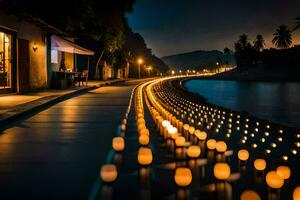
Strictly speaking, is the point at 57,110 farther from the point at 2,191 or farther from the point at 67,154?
the point at 2,191

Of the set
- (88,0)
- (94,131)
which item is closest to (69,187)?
(94,131)

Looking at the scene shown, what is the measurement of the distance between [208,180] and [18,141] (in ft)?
→ 13.2

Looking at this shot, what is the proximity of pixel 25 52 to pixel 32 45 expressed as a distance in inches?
54.1

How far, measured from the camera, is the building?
730 inches

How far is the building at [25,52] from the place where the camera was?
18530mm

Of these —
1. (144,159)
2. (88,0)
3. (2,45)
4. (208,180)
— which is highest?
(88,0)

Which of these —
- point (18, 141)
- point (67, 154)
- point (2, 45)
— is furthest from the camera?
point (2, 45)

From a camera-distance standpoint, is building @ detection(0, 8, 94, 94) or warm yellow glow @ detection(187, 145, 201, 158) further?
building @ detection(0, 8, 94, 94)

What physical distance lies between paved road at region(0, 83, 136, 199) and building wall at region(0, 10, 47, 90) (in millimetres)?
8323

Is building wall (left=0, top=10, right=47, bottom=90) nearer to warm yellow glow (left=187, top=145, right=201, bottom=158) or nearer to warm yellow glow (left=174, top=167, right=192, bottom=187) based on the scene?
warm yellow glow (left=187, top=145, right=201, bottom=158)

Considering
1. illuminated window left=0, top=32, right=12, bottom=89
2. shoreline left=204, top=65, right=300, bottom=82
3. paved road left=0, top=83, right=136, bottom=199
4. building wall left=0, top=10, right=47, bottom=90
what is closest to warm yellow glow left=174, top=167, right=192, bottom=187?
paved road left=0, top=83, right=136, bottom=199

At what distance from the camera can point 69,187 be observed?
4.84 metres

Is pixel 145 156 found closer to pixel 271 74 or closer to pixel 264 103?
pixel 264 103

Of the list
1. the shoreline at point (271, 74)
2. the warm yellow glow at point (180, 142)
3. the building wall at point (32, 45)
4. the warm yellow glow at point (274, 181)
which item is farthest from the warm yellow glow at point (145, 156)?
the shoreline at point (271, 74)
